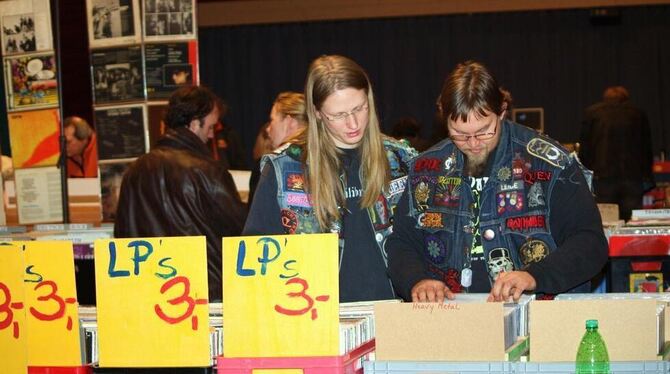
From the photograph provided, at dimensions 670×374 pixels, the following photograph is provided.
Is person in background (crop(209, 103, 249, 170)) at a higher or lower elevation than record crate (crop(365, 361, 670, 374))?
higher

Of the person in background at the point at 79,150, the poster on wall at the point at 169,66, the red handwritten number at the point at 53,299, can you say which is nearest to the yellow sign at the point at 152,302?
the red handwritten number at the point at 53,299

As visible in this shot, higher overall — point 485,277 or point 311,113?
point 311,113

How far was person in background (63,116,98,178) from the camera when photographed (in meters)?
6.92

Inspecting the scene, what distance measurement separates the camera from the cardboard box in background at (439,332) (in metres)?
1.88

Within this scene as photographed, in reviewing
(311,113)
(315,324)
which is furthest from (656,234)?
(315,324)

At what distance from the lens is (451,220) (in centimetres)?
259

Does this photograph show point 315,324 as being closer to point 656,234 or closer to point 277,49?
point 656,234

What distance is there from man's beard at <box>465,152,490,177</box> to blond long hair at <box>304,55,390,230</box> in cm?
24

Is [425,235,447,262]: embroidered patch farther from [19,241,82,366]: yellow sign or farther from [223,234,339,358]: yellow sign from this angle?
[19,241,82,366]: yellow sign

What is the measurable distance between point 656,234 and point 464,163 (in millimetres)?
1730

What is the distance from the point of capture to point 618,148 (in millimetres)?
8797

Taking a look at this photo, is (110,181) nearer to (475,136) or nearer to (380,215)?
(380,215)

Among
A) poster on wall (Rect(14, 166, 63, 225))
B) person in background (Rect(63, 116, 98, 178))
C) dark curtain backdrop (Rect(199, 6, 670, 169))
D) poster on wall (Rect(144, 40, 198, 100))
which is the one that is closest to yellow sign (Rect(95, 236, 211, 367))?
poster on wall (Rect(144, 40, 198, 100))

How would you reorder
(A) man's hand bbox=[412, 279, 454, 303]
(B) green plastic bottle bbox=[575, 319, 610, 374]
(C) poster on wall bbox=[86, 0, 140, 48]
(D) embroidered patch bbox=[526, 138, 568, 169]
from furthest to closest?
(C) poster on wall bbox=[86, 0, 140, 48] → (D) embroidered patch bbox=[526, 138, 568, 169] → (A) man's hand bbox=[412, 279, 454, 303] → (B) green plastic bottle bbox=[575, 319, 610, 374]
